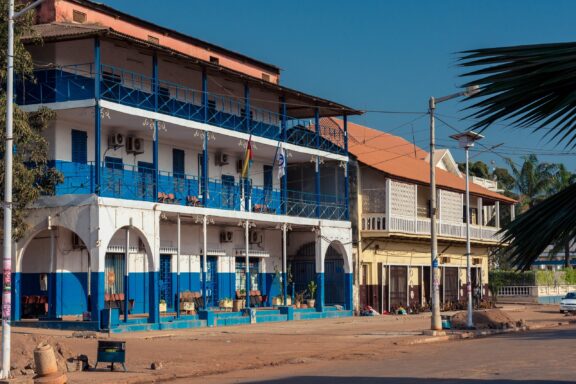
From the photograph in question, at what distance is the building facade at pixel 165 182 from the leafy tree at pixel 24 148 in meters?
1.04

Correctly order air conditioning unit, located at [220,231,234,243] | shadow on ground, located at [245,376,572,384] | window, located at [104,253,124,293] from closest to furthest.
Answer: shadow on ground, located at [245,376,572,384]
window, located at [104,253,124,293]
air conditioning unit, located at [220,231,234,243]

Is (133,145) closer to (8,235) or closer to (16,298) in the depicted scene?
(16,298)

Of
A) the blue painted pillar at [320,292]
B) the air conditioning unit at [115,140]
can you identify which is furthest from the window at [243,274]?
the air conditioning unit at [115,140]

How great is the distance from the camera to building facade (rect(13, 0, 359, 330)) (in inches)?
1184

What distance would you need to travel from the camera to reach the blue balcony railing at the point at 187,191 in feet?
101

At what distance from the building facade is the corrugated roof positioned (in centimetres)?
226

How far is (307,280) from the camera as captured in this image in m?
44.1

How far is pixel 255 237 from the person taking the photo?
41.7 metres

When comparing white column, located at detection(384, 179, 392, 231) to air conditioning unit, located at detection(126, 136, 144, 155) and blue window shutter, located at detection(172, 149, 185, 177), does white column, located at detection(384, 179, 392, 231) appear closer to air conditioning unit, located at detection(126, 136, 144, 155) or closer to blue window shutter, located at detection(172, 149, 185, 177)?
blue window shutter, located at detection(172, 149, 185, 177)

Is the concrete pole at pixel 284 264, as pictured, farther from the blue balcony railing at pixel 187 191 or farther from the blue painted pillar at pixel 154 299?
the blue painted pillar at pixel 154 299

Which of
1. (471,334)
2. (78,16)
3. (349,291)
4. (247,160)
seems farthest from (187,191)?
(471,334)

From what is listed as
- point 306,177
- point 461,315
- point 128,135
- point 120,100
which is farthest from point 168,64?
point 461,315

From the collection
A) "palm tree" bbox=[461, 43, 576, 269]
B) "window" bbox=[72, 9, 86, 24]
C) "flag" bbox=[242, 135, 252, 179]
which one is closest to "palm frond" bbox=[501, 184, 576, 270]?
"palm tree" bbox=[461, 43, 576, 269]

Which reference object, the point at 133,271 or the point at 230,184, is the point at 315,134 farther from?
the point at 133,271
